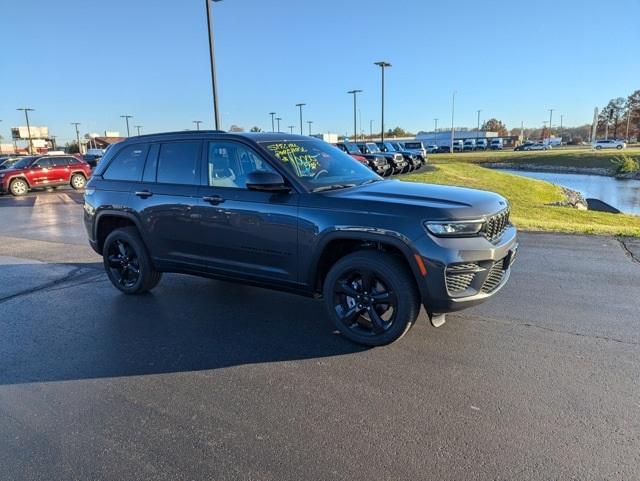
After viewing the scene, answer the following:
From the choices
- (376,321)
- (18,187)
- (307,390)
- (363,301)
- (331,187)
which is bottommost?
(18,187)

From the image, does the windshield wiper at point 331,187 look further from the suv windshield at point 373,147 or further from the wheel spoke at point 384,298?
the suv windshield at point 373,147

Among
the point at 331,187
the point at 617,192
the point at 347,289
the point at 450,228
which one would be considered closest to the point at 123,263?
the point at 331,187

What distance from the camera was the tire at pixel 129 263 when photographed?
5754 millimetres

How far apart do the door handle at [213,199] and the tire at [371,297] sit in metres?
1.36

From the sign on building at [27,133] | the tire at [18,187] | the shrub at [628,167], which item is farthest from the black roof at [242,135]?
the sign on building at [27,133]

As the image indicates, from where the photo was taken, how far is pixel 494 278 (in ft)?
13.6

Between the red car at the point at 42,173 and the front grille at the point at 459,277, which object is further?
the red car at the point at 42,173

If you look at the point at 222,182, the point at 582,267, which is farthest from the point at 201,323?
→ the point at 582,267

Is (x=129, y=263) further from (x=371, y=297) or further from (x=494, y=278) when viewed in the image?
(x=494, y=278)

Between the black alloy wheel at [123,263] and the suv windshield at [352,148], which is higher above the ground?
the suv windshield at [352,148]

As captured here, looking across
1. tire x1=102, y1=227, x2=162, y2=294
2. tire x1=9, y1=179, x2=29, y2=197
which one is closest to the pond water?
tire x1=102, y1=227, x2=162, y2=294

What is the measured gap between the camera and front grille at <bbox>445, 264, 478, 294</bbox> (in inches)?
149

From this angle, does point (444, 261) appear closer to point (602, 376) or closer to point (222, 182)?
point (602, 376)

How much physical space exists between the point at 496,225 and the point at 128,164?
167 inches
